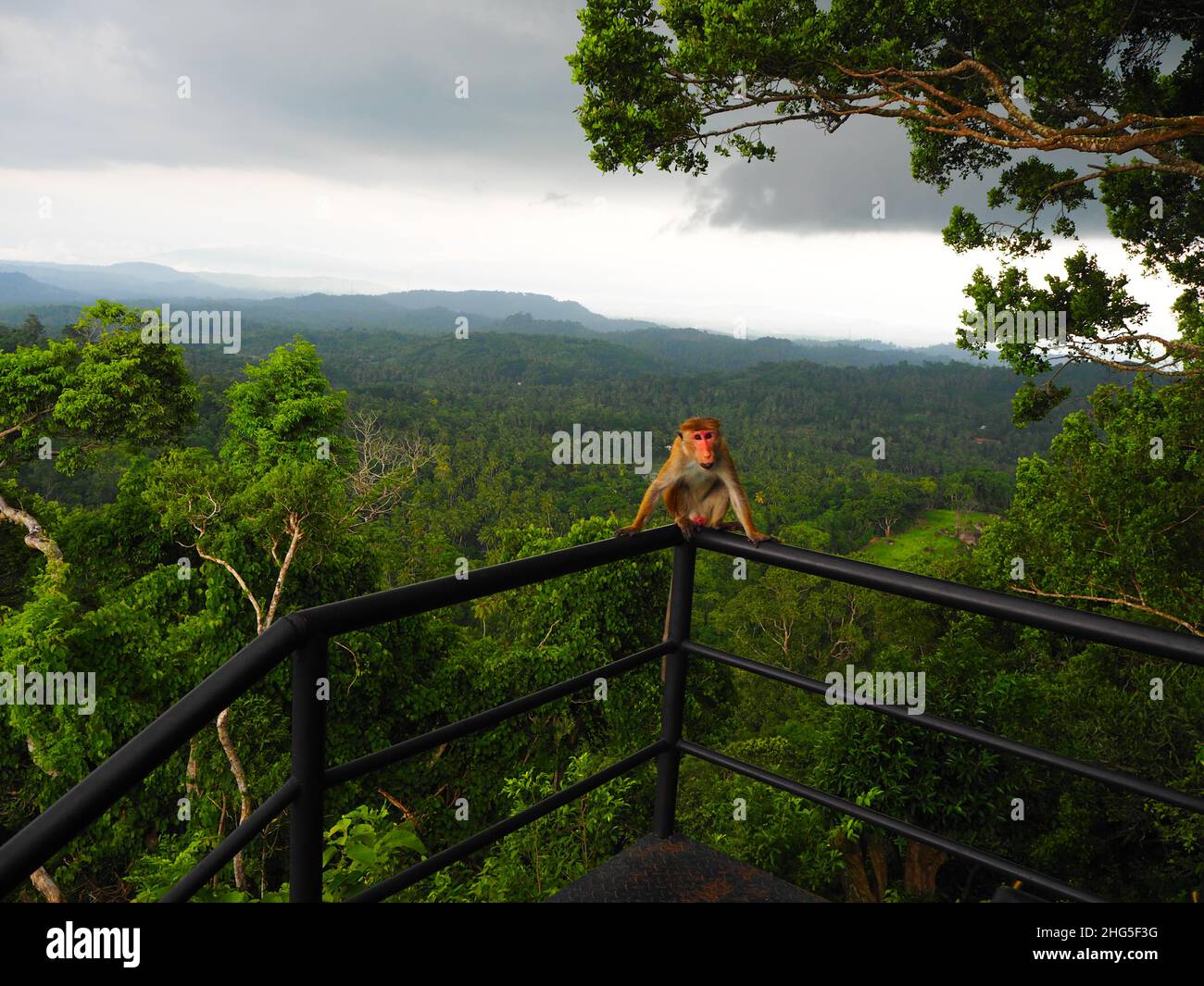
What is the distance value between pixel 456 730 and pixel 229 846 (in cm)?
44

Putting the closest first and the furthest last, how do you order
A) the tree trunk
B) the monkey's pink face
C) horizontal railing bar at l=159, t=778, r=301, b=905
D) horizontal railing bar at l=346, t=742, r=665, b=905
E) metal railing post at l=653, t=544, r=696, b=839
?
horizontal railing bar at l=159, t=778, r=301, b=905 < horizontal railing bar at l=346, t=742, r=665, b=905 < metal railing post at l=653, t=544, r=696, b=839 < the monkey's pink face < the tree trunk

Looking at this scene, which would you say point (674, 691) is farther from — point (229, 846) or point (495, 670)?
point (495, 670)

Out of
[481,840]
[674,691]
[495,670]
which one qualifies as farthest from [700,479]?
[495,670]

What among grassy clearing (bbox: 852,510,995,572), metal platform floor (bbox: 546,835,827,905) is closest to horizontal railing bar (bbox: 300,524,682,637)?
metal platform floor (bbox: 546,835,827,905)

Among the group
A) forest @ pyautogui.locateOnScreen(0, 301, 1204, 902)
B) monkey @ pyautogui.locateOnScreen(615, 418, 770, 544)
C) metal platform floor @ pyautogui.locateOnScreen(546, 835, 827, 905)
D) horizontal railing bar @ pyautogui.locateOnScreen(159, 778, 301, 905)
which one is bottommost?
forest @ pyautogui.locateOnScreen(0, 301, 1204, 902)

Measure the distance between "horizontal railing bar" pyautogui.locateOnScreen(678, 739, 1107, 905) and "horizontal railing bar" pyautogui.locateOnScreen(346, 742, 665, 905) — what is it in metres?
0.20

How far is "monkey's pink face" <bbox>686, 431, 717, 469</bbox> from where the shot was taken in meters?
2.90

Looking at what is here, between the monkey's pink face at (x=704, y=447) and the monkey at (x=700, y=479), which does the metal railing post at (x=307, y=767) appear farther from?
the monkey's pink face at (x=704, y=447)

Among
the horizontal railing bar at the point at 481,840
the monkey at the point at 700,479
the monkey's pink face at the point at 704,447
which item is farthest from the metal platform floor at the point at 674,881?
the monkey's pink face at the point at 704,447

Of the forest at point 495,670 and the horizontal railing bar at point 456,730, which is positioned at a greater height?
the horizontal railing bar at point 456,730

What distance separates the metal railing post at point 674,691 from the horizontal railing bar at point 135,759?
1.00 meters

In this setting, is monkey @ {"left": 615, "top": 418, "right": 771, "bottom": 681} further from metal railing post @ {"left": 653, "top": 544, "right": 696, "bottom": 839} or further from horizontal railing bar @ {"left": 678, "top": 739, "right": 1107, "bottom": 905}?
horizontal railing bar @ {"left": 678, "top": 739, "right": 1107, "bottom": 905}

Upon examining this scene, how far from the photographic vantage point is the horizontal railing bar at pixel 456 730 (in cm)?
126
